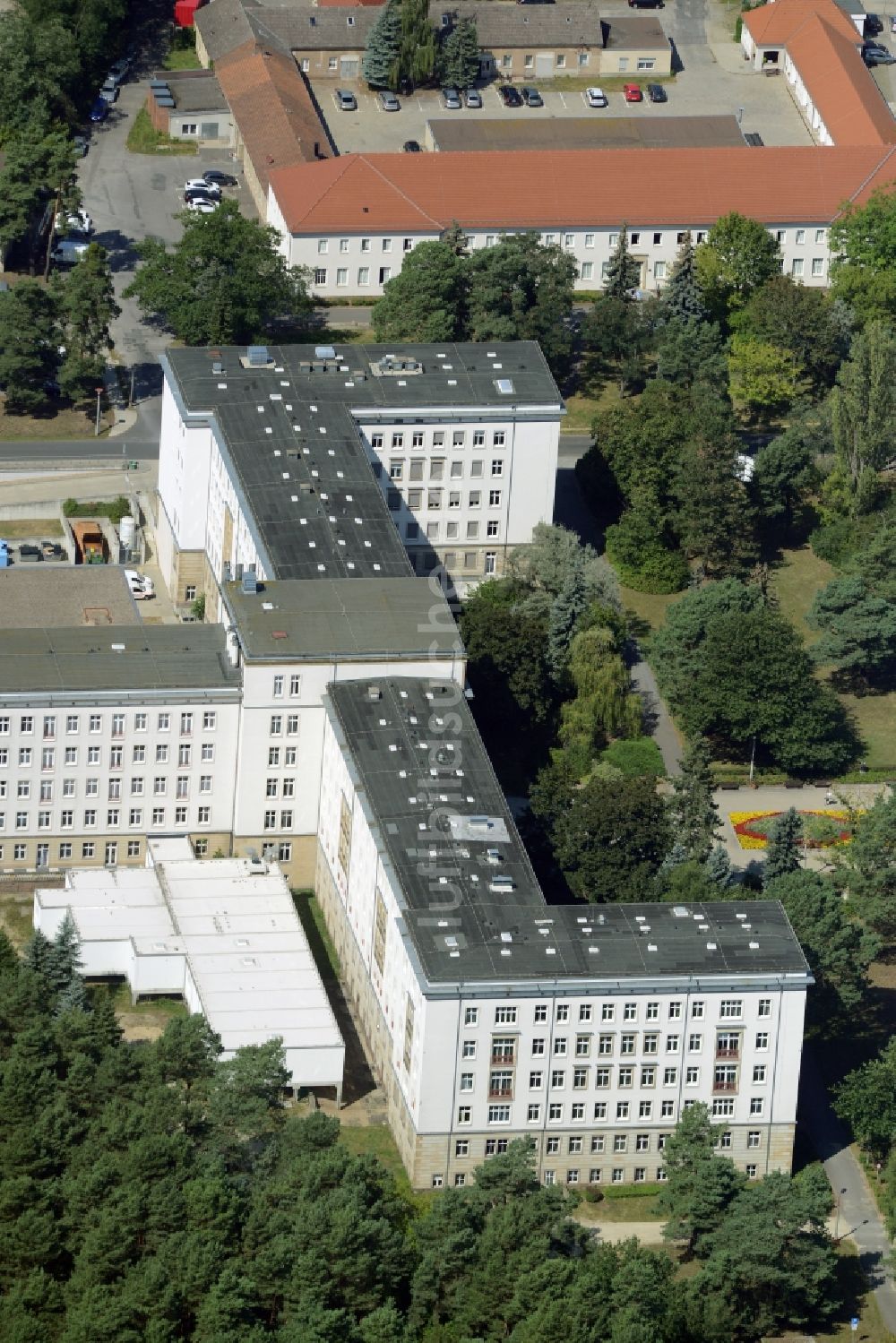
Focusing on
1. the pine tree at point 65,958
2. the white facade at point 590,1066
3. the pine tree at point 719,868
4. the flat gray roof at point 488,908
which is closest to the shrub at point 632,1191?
the white facade at point 590,1066

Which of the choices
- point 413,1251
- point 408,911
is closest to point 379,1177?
point 413,1251

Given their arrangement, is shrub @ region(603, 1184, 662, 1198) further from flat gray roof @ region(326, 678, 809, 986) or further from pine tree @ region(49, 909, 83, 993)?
pine tree @ region(49, 909, 83, 993)

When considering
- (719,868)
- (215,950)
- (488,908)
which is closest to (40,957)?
(215,950)

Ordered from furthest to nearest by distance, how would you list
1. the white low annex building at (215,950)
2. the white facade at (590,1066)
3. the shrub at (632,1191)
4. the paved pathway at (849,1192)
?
the white low annex building at (215,950) < the shrub at (632,1191) < the paved pathway at (849,1192) < the white facade at (590,1066)

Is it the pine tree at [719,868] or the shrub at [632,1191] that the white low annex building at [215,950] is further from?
the pine tree at [719,868]

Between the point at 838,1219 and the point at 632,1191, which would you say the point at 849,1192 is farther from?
the point at 632,1191

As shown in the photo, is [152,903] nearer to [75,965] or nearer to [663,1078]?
[75,965]

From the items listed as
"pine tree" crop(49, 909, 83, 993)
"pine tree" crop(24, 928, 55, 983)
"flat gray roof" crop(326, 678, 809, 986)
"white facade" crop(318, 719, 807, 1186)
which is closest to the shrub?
"white facade" crop(318, 719, 807, 1186)
